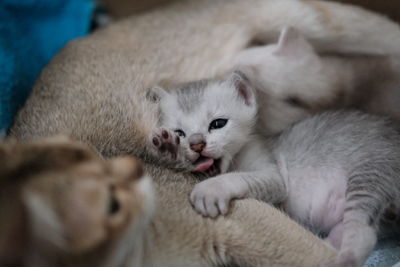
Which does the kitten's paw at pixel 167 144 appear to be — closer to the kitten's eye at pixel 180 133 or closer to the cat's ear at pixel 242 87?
the kitten's eye at pixel 180 133

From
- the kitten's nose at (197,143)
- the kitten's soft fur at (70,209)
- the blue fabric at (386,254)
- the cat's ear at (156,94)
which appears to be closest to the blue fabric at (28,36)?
the cat's ear at (156,94)

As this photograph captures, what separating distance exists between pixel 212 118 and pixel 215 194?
1.46 feet

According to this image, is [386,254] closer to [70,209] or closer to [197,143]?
[197,143]

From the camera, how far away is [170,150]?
2.01 m

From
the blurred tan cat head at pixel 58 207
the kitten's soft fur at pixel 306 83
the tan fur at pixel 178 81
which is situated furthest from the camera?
the kitten's soft fur at pixel 306 83

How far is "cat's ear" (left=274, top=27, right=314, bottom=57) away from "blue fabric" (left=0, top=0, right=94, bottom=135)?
1298mm

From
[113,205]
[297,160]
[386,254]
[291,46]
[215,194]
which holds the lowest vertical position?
[386,254]

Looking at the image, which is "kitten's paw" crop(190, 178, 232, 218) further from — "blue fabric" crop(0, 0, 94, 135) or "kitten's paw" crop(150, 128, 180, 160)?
"blue fabric" crop(0, 0, 94, 135)

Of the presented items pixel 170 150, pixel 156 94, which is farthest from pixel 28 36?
pixel 170 150

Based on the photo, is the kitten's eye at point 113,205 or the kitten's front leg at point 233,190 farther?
the kitten's front leg at point 233,190

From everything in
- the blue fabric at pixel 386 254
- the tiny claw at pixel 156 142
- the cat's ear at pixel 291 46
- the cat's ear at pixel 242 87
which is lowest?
the blue fabric at pixel 386 254

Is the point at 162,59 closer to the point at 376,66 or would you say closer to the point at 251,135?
the point at 251,135

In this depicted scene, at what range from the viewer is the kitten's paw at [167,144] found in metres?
2.01

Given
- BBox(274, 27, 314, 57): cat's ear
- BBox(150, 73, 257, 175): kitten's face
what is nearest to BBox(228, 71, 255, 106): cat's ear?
BBox(150, 73, 257, 175): kitten's face
